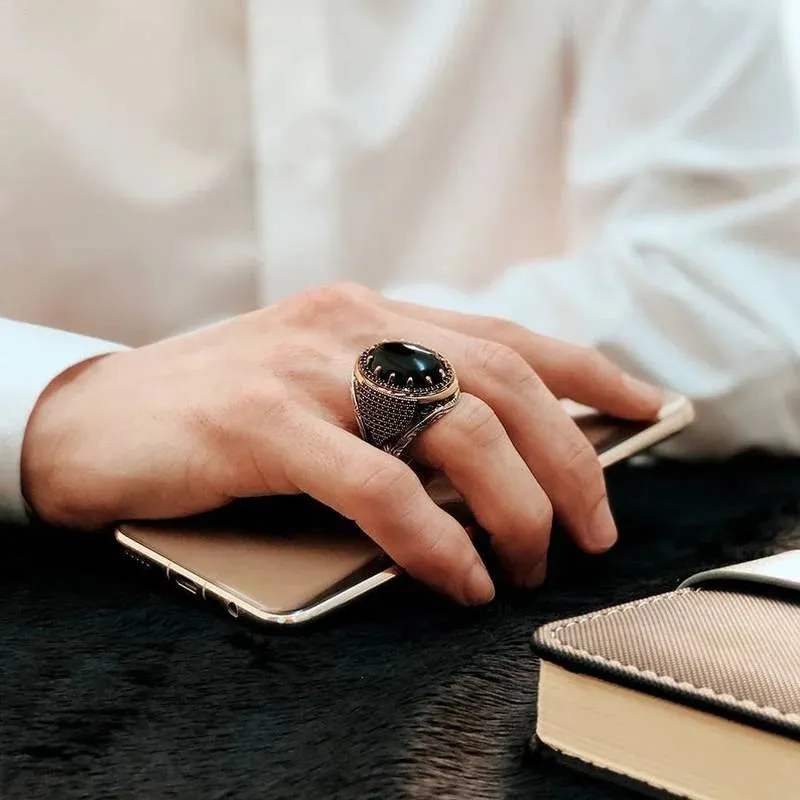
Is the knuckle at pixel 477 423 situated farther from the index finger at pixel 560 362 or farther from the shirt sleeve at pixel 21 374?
the shirt sleeve at pixel 21 374

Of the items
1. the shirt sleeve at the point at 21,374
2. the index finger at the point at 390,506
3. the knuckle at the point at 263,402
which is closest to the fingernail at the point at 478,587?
the index finger at the point at 390,506

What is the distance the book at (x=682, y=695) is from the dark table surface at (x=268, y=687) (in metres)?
0.01

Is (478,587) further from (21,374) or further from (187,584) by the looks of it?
(21,374)

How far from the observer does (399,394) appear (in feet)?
1.43

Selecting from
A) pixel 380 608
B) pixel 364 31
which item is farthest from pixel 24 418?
pixel 364 31

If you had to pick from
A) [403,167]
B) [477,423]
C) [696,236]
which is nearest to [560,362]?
[477,423]

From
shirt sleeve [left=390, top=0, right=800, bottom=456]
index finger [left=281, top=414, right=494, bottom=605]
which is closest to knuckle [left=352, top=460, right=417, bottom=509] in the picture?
index finger [left=281, top=414, right=494, bottom=605]

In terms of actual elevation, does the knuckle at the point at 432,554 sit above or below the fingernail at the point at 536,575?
above

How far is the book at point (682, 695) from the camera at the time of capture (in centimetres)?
28

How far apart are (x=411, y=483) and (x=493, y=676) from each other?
8 centimetres

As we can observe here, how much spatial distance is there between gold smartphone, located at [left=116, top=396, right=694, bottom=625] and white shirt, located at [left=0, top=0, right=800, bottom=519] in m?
0.27

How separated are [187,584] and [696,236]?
1.52 feet

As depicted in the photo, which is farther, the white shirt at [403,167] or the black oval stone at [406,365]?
the white shirt at [403,167]

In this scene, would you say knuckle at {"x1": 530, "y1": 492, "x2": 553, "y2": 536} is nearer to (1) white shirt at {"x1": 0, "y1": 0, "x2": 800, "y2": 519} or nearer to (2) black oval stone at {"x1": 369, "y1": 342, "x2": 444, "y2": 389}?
(2) black oval stone at {"x1": 369, "y1": 342, "x2": 444, "y2": 389}
